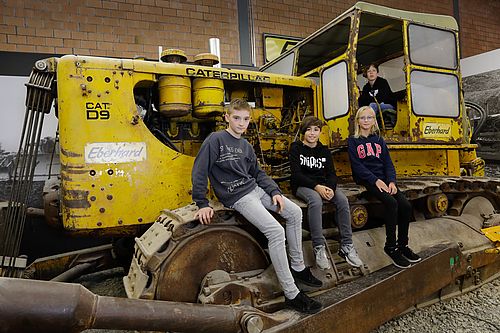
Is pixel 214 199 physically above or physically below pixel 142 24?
below

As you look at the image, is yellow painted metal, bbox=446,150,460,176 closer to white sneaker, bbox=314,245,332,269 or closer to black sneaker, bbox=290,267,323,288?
white sneaker, bbox=314,245,332,269

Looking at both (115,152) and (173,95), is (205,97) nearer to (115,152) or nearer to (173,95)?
(173,95)

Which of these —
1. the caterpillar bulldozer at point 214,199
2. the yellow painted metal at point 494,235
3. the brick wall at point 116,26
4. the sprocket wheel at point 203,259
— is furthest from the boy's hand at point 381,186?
the brick wall at point 116,26

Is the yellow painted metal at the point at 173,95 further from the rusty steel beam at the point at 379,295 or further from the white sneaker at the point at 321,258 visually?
the rusty steel beam at the point at 379,295

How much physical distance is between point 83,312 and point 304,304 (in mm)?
1237

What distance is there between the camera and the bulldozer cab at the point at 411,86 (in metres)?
3.59

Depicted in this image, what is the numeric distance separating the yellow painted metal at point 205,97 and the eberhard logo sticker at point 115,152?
1.87 ft

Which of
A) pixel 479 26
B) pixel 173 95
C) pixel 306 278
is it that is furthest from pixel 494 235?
pixel 479 26

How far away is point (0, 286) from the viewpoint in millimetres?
1360

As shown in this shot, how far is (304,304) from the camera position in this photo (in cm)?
223

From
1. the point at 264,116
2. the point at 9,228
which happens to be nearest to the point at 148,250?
the point at 9,228

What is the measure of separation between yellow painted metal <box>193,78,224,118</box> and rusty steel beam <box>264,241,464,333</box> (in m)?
1.68

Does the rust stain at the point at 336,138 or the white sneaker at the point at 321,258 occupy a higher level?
the rust stain at the point at 336,138

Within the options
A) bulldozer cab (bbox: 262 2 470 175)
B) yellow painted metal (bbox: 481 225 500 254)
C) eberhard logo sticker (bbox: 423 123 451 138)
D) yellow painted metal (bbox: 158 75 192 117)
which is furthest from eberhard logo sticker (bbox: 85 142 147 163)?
yellow painted metal (bbox: 481 225 500 254)
